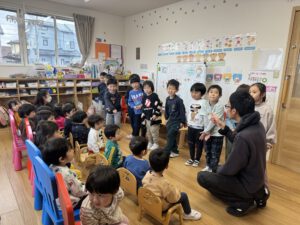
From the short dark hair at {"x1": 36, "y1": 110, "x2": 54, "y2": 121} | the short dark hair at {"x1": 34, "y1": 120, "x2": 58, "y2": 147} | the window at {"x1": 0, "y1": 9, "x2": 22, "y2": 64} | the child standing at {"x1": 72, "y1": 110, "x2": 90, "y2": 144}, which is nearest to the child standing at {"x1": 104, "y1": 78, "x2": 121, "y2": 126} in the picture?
the child standing at {"x1": 72, "y1": 110, "x2": 90, "y2": 144}

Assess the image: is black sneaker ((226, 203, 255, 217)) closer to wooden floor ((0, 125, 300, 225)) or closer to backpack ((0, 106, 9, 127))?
wooden floor ((0, 125, 300, 225))

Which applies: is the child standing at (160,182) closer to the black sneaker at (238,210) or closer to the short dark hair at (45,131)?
the black sneaker at (238,210)

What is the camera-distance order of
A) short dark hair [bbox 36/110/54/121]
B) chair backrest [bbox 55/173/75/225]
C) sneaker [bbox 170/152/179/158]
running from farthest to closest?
sneaker [bbox 170/152/179/158], short dark hair [bbox 36/110/54/121], chair backrest [bbox 55/173/75/225]

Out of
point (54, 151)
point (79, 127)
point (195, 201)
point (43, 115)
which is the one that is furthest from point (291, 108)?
point (43, 115)

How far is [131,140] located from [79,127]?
103cm

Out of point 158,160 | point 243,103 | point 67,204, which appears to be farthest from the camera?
point 243,103

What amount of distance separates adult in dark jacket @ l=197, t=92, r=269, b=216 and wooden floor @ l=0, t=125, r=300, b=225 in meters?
0.15

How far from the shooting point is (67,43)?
523cm

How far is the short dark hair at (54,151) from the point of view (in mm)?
1379

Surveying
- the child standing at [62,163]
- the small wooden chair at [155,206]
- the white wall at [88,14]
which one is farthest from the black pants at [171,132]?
the white wall at [88,14]

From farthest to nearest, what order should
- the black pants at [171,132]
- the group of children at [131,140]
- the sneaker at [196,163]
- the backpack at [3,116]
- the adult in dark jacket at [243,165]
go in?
the backpack at [3,116], the black pants at [171,132], the sneaker at [196,163], the adult in dark jacket at [243,165], the group of children at [131,140]

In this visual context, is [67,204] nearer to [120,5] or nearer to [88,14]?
[120,5]

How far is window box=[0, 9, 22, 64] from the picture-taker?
439 centimetres

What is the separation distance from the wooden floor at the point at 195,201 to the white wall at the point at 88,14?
2.57 m
